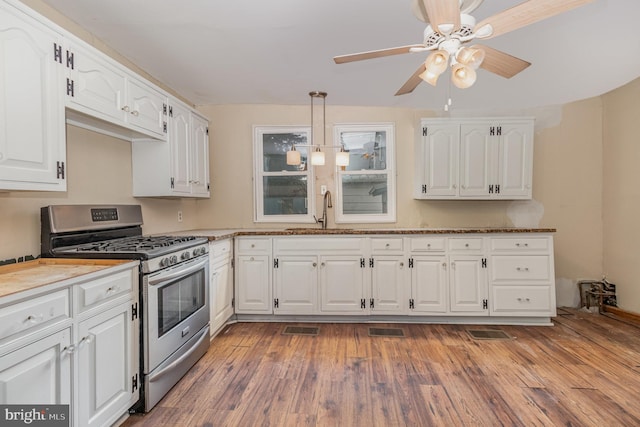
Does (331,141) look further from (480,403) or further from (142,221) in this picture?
(480,403)

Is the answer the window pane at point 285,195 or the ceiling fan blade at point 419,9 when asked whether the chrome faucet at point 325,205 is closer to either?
the window pane at point 285,195

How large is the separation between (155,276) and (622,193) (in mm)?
4501

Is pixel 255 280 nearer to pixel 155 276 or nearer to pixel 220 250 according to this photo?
Result: pixel 220 250

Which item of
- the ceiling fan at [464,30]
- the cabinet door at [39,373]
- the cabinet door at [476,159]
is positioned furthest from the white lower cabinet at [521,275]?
the cabinet door at [39,373]

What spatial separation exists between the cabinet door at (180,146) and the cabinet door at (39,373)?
177 centimetres

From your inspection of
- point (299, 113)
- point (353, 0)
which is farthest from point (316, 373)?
point (299, 113)

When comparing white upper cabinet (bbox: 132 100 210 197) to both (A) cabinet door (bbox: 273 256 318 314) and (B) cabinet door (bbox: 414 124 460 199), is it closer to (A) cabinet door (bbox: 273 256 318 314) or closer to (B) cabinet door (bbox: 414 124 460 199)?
(A) cabinet door (bbox: 273 256 318 314)

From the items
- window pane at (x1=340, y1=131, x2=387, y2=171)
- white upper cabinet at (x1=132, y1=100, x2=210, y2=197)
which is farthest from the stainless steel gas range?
window pane at (x1=340, y1=131, x2=387, y2=171)

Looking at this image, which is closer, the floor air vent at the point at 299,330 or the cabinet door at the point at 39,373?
the cabinet door at the point at 39,373

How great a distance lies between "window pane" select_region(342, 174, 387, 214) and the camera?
4098 millimetres

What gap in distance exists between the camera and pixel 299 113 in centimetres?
411

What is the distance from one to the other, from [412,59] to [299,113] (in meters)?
1.59

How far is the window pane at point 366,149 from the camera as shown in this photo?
4.10m

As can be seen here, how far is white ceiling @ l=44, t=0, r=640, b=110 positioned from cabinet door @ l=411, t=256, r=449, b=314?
69.0 inches
